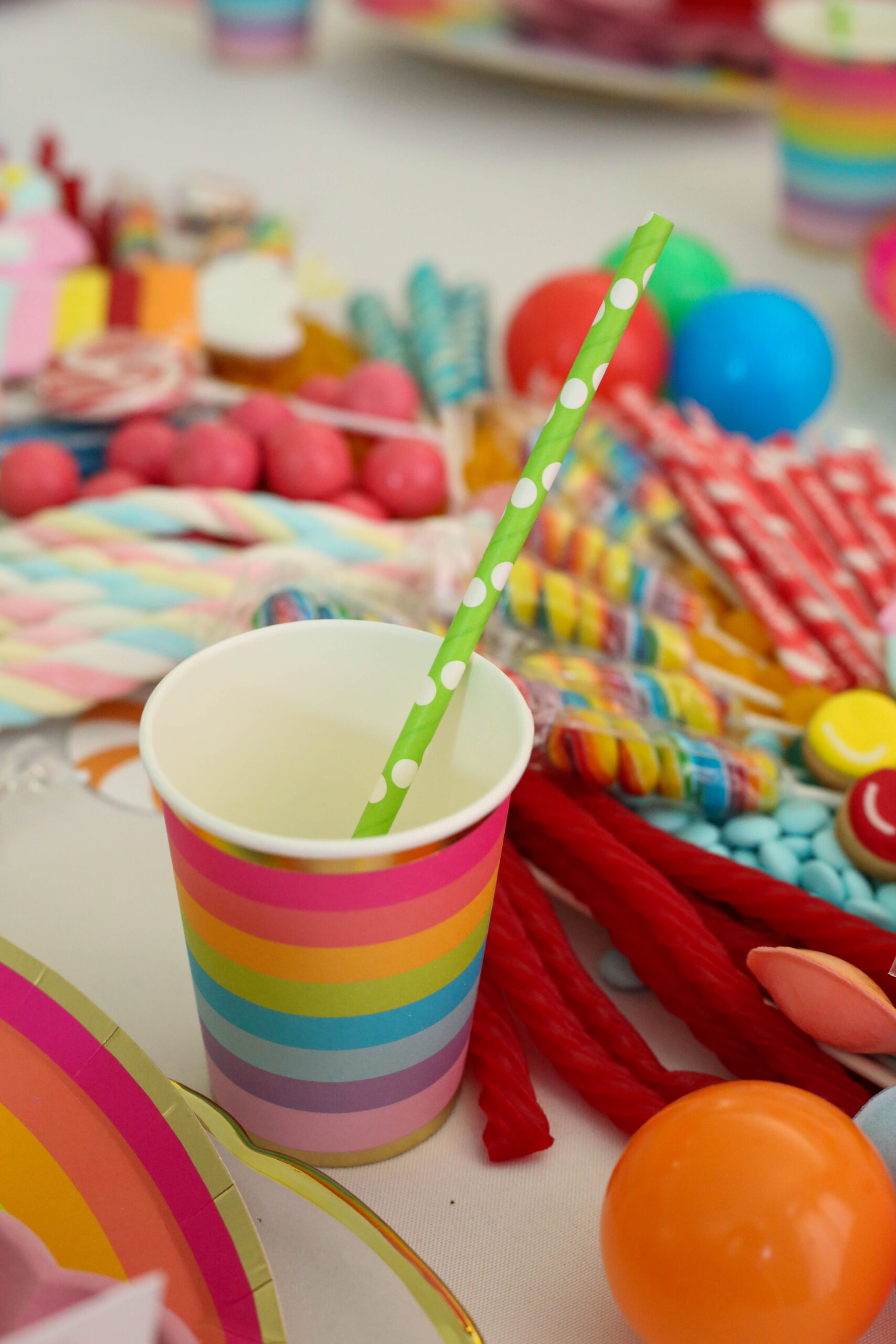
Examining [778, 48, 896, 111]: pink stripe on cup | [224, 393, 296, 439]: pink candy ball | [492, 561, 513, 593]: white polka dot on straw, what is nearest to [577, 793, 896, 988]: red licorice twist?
[492, 561, 513, 593]: white polka dot on straw

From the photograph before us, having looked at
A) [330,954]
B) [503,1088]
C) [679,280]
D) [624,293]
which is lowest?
[503,1088]

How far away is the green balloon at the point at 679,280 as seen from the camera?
3.59ft

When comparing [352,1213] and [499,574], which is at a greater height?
[499,574]

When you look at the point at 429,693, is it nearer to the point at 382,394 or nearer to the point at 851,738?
the point at 851,738

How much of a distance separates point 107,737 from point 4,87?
1.49 m

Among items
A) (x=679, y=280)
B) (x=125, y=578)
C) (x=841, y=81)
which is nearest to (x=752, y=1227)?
(x=125, y=578)

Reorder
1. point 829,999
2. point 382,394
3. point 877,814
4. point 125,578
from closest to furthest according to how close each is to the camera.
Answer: point 829,999 < point 877,814 < point 125,578 < point 382,394

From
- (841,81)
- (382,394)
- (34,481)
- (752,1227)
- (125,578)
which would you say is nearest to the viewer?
(752,1227)

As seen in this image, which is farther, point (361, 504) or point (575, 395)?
point (361, 504)

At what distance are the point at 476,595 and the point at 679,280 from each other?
2.55ft

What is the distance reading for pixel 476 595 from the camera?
1.38ft

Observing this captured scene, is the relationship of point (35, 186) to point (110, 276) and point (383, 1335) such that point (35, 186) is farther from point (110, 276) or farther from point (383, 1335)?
point (383, 1335)

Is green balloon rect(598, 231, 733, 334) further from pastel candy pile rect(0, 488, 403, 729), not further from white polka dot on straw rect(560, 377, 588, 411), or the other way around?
white polka dot on straw rect(560, 377, 588, 411)

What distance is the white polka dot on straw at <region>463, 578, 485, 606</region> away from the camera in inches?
16.6
